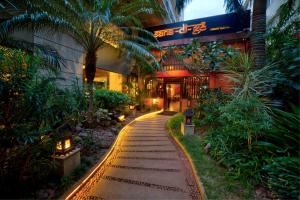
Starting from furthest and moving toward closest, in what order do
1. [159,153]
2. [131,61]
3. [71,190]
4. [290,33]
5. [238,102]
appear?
[131,61] → [290,33] → [159,153] → [238,102] → [71,190]

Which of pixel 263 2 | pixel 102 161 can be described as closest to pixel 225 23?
pixel 263 2

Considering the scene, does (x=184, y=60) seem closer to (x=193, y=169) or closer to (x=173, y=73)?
(x=173, y=73)

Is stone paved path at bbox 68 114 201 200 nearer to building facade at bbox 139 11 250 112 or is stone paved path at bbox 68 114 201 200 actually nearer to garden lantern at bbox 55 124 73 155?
garden lantern at bbox 55 124 73 155

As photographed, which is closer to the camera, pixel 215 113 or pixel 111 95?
pixel 215 113

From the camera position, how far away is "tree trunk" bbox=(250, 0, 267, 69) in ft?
16.2

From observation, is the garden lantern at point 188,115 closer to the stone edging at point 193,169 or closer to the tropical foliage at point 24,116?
the stone edging at point 193,169

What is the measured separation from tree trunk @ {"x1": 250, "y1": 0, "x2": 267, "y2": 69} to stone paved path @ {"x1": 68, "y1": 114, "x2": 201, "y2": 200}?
3545 mm

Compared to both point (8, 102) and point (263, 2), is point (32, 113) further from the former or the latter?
point (263, 2)

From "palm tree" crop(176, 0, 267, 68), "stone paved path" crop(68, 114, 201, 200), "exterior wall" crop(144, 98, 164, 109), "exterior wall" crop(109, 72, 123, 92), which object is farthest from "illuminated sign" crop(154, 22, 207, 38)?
"stone paved path" crop(68, 114, 201, 200)

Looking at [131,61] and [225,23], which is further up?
[225,23]

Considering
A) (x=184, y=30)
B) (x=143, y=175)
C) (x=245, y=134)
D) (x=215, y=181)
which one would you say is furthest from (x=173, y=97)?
(x=215, y=181)

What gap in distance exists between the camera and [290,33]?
5.16m

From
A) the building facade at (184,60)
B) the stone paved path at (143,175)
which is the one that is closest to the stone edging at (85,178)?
the stone paved path at (143,175)

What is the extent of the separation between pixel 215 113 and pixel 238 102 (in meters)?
2.79
